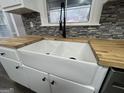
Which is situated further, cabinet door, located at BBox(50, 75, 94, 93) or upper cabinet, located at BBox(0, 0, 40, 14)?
upper cabinet, located at BBox(0, 0, 40, 14)

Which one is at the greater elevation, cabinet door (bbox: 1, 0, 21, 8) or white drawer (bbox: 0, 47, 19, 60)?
cabinet door (bbox: 1, 0, 21, 8)

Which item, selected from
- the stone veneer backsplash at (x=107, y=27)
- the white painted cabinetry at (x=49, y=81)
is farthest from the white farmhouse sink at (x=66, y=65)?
the stone veneer backsplash at (x=107, y=27)

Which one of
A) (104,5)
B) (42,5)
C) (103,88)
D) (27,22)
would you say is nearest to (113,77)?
(103,88)

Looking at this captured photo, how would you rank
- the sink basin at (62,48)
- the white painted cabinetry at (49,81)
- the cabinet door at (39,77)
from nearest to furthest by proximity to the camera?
the white painted cabinetry at (49,81) → the cabinet door at (39,77) → the sink basin at (62,48)

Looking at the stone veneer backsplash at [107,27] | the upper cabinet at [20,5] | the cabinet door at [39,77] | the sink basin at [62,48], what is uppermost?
the upper cabinet at [20,5]

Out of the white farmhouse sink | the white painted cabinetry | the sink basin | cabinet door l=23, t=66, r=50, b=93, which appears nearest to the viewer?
the white farmhouse sink

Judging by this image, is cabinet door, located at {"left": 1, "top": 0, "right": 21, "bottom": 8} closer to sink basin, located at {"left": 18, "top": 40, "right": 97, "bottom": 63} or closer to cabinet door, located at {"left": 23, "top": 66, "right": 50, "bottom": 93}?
sink basin, located at {"left": 18, "top": 40, "right": 97, "bottom": 63}

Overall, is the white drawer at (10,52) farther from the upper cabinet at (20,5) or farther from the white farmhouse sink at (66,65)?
the upper cabinet at (20,5)

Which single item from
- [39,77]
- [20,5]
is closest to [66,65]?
[39,77]

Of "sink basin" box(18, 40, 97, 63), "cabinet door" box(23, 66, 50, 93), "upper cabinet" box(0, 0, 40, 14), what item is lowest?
"cabinet door" box(23, 66, 50, 93)

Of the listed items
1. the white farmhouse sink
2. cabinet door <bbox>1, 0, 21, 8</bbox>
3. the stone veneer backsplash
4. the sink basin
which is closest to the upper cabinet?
cabinet door <bbox>1, 0, 21, 8</bbox>

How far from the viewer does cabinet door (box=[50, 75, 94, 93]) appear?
0.69 metres

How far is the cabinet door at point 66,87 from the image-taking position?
0.69 metres

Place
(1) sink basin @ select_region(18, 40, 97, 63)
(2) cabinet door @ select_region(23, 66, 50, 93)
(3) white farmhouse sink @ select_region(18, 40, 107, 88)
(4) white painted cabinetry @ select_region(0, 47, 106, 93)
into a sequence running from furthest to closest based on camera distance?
1. (1) sink basin @ select_region(18, 40, 97, 63)
2. (2) cabinet door @ select_region(23, 66, 50, 93)
3. (4) white painted cabinetry @ select_region(0, 47, 106, 93)
4. (3) white farmhouse sink @ select_region(18, 40, 107, 88)
